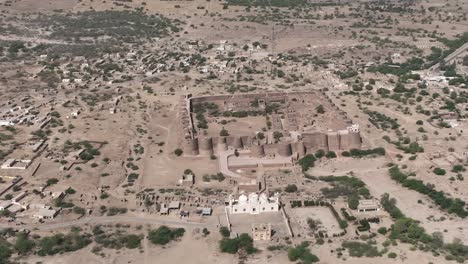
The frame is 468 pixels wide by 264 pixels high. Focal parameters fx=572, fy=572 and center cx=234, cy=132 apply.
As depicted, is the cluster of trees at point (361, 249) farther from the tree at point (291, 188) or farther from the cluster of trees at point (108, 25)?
the cluster of trees at point (108, 25)

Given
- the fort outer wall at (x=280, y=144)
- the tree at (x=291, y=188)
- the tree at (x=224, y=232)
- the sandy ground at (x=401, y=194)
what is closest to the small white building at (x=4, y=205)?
the fort outer wall at (x=280, y=144)

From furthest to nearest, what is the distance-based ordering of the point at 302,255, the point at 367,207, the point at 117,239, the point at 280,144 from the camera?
1. the point at 280,144
2. the point at 367,207
3. the point at 117,239
4. the point at 302,255

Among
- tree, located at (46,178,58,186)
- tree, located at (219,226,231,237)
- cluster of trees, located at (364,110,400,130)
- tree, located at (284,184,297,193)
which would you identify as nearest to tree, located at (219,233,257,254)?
tree, located at (219,226,231,237)

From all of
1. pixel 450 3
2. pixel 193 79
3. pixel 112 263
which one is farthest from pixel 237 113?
pixel 450 3

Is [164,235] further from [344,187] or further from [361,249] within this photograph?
[344,187]

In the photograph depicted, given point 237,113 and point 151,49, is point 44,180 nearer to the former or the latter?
point 237,113

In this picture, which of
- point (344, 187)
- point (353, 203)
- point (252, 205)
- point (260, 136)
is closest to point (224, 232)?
point (252, 205)
